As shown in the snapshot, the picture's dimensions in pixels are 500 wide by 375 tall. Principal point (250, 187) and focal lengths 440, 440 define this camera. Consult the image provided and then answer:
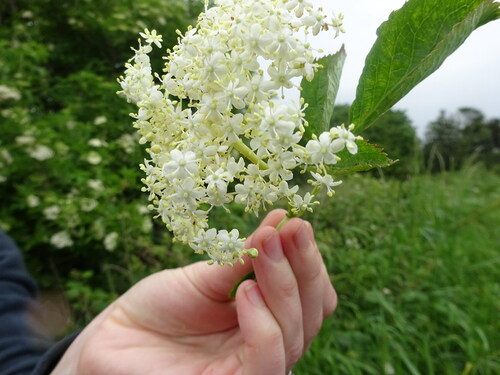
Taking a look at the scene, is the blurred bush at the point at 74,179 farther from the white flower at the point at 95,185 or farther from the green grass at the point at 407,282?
the green grass at the point at 407,282

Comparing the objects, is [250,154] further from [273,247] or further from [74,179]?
[74,179]

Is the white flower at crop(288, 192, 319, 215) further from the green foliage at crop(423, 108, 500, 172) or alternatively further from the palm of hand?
the green foliage at crop(423, 108, 500, 172)

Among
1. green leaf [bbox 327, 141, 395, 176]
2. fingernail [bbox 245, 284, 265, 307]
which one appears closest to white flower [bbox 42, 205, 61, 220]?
fingernail [bbox 245, 284, 265, 307]

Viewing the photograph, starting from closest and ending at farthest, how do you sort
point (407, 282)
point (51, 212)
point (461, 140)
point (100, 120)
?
1. point (407, 282)
2. point (51, 212)
3. point (100, 120)
4. point (461, 140)

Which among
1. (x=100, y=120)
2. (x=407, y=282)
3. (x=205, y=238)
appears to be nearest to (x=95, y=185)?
(x=100, y=120)

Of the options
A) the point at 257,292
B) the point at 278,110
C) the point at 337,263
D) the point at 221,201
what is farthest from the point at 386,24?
the point at 337,263

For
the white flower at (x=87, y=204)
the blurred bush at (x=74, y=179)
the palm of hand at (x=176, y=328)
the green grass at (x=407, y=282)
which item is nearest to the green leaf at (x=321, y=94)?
the palm of hand at (x=176, y=328)
